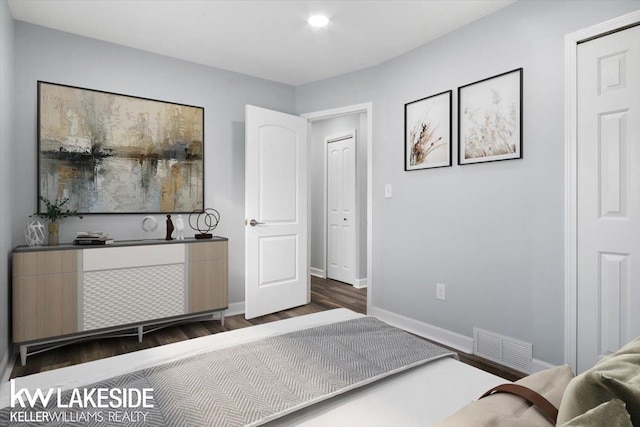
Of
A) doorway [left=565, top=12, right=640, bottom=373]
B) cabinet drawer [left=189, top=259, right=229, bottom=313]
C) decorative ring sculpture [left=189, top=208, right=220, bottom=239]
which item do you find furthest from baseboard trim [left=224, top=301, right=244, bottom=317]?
doorway [left=565, top=12, right=640, bottom=373]

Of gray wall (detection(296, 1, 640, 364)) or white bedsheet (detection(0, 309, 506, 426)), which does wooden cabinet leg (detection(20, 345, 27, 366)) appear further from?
gray wall (detection(296, 1, 640, 364))

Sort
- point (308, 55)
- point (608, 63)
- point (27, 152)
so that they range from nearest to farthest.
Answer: point (608, 63), point (27, 152), point (308, 55)

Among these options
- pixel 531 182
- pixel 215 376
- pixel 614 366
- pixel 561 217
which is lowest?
pixel 215 376

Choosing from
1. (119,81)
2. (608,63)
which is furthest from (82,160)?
(608,63)

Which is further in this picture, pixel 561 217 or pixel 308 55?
pixel 308 55

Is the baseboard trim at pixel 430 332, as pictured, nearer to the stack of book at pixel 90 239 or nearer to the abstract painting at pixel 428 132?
the abstract painting at pixel 428 132

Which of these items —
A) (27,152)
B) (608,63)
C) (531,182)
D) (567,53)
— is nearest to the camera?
(608,63)

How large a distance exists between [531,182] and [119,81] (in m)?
3.39

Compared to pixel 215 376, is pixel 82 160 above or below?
above

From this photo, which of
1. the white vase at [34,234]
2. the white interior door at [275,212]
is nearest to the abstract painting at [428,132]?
the white interior door at [275,212]

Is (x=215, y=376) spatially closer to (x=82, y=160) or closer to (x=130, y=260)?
(x=130, y=260)

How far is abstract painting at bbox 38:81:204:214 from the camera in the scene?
9.20 feet

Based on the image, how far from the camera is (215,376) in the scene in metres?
1.14

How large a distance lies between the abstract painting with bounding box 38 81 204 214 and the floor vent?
9.00 ft
